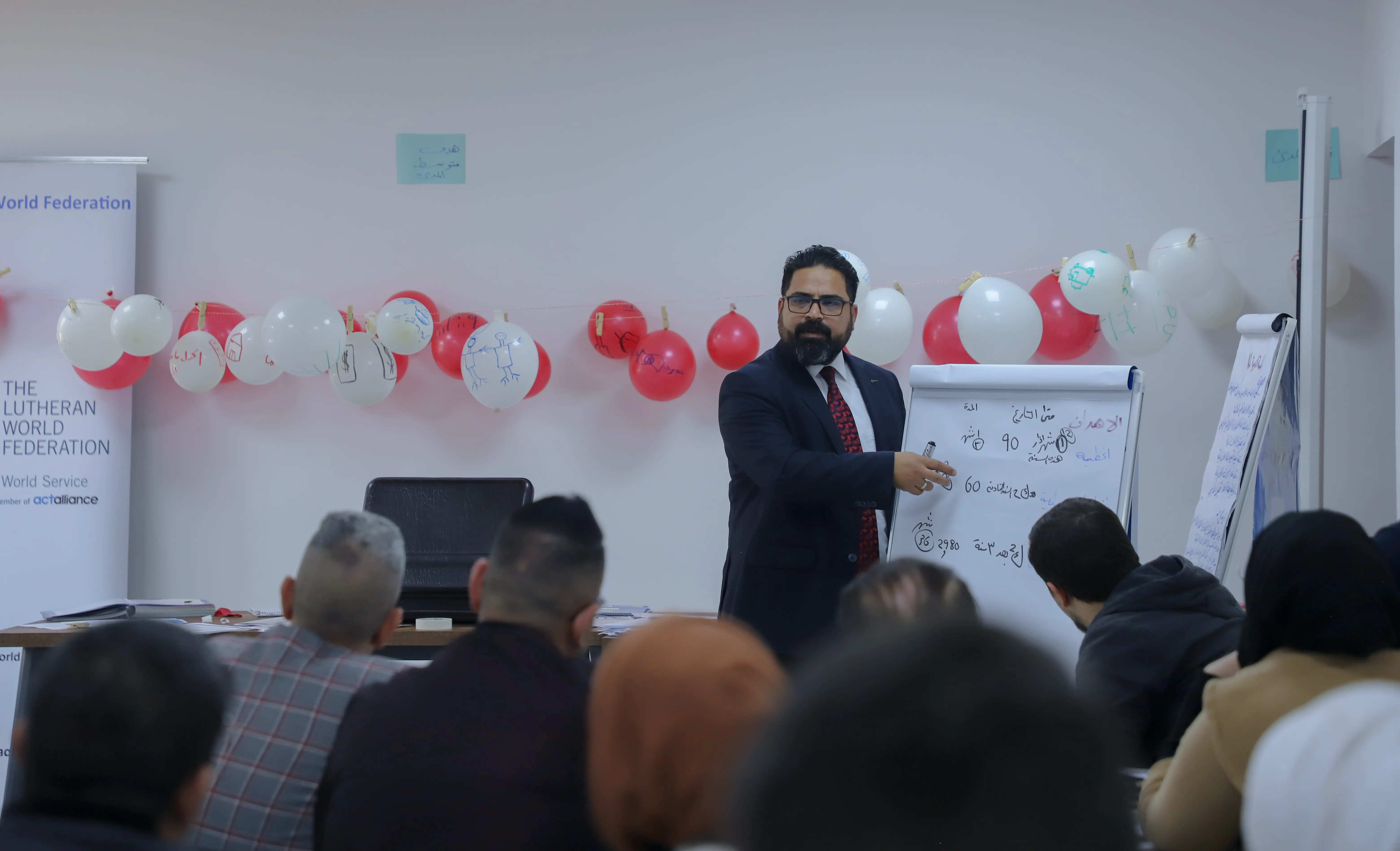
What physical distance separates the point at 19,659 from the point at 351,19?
2.83 metres

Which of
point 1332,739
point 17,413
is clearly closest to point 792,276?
point 1332,739

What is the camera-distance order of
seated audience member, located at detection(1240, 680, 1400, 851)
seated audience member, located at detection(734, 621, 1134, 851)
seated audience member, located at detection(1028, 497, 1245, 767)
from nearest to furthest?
seated audience member, located at detection(734, 621, 1134, 851), seated audience member, located at detection(1240, 680, 1400, 851), seated audience member, located at detection(1028, 497, 1245, 767)

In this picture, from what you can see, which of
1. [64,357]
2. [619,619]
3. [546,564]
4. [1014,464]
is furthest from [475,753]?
[64,357]

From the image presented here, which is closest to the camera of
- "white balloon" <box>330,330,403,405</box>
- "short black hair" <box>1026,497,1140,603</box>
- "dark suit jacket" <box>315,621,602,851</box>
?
"dark suit jacket" <box>315,621,602,851</box>

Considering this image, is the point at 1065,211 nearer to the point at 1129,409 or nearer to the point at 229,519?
the point at 1129,409

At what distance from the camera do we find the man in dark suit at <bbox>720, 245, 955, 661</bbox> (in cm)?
261

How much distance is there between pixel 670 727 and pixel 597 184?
3.66 meters

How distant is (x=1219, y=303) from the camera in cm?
394

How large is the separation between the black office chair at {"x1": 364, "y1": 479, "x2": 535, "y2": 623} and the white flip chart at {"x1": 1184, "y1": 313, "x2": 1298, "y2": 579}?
1995 millimetres

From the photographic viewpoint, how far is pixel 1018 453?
2.88 m

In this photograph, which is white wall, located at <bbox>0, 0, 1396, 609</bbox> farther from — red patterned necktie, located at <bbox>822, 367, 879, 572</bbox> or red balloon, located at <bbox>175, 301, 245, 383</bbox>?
red patterned necktie, located at <bbox>822, 367, 879, 572</bbox>

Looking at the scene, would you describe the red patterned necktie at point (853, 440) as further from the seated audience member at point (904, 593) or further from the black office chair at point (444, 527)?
the seated audience member at point (904, 593)

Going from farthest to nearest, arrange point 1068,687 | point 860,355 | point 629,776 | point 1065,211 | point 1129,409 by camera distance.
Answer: point 1065,211, point 860,355, point 1129,409, point 629,776, point 1068,687

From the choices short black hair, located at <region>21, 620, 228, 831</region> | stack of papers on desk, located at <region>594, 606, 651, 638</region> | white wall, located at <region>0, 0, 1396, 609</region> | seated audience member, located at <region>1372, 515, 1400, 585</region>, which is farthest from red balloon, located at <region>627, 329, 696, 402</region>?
short black hair, located at <region>21, 620, 228, 831</region>
